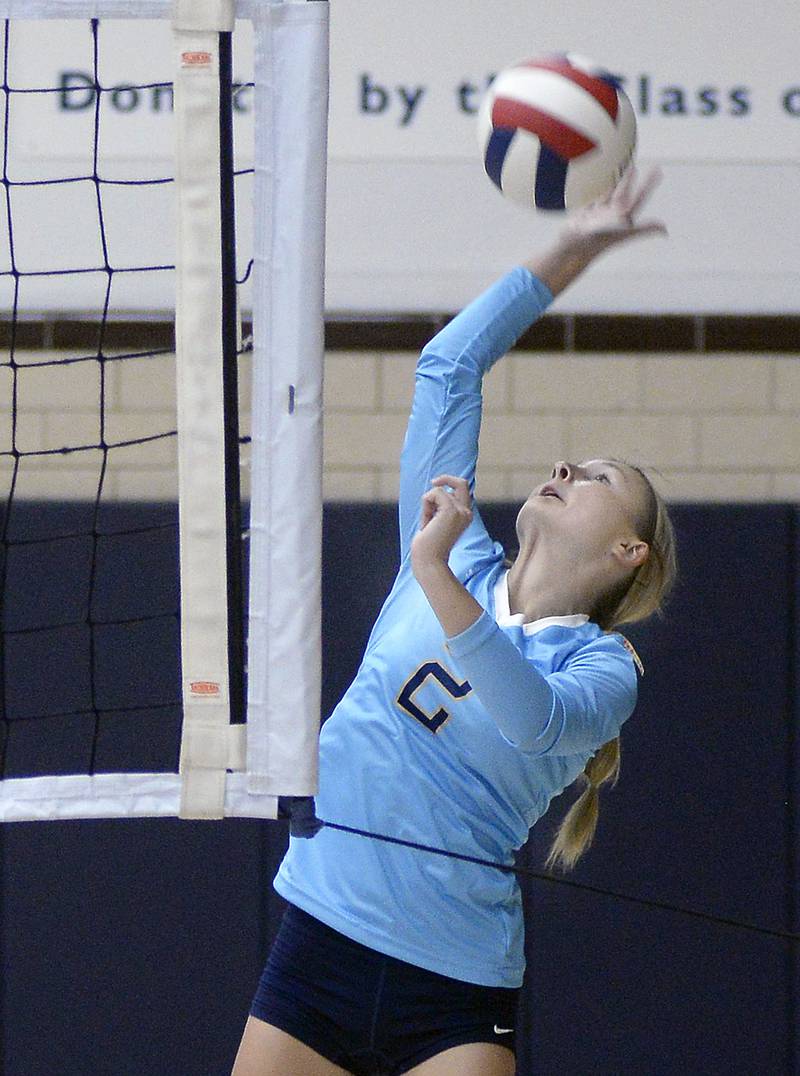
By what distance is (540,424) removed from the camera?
343 cm

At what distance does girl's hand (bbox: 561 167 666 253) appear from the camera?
2119 mm

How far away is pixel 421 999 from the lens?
6.04ft

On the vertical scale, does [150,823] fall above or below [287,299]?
below

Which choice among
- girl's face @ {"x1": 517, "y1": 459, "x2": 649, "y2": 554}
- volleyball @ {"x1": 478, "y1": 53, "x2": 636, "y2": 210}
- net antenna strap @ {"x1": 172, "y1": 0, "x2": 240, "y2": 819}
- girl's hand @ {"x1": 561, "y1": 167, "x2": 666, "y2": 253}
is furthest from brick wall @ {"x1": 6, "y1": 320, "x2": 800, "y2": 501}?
net antenna strap @ {"x1": 172, "y1": 0, "x2": 240, "y2": 819}

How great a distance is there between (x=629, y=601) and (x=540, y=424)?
1369 millimetres

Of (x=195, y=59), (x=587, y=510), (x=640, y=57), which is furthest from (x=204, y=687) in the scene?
(x=640, y=57)

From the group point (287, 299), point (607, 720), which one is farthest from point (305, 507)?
point (607, 720)

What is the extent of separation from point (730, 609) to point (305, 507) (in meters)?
1.84

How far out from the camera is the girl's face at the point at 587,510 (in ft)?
6.49

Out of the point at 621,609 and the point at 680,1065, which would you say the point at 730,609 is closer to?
the point at 680,1065

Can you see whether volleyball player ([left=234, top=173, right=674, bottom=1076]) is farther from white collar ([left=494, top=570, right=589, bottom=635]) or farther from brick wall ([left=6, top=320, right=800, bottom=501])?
brick wall ([left=6, top=320, right=800, bottom=501])

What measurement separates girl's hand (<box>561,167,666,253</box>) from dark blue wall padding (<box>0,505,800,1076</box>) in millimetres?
1240

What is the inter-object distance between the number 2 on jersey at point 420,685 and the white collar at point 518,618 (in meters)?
0.12

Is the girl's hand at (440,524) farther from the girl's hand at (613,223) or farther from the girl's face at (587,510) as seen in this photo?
the girl's hand at (613,223)
